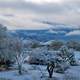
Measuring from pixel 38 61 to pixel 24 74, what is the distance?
8812 mm

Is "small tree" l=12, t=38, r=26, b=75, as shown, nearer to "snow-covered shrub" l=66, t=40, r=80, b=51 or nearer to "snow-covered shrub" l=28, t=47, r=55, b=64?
"snow-covered shrub" l=28, t=47, r=55, b=64

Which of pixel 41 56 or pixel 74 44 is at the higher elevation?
pixel 74 44

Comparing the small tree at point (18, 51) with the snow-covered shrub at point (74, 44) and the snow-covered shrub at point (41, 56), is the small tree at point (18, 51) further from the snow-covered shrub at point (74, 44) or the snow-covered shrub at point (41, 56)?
the snow-covered shrub at point (74, 44)

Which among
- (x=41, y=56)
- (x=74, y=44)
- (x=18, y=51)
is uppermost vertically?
(x=74, y=44)

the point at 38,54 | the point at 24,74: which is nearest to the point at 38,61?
the point at 38,54

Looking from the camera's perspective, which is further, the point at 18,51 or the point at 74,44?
the point at 74,44

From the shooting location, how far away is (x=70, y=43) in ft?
236

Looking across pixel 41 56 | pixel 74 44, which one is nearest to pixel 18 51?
pixel 41 56

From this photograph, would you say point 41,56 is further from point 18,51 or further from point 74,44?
point 74,44

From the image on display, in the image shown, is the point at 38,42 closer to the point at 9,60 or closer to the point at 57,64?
the point at 9,60

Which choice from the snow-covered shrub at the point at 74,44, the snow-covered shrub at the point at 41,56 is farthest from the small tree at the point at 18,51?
the snow-covered shrub at the point at 74,44

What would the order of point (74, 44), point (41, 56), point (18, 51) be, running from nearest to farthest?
1. point (41, 56)
2. point (18, 51)
3. point (74, 44)

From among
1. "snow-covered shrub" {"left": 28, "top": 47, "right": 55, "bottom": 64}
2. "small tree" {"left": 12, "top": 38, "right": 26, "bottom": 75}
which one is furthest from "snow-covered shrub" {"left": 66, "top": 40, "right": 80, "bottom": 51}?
"small tree" {"left": 12, "top": 38, "right": 26, "bottom": 75}

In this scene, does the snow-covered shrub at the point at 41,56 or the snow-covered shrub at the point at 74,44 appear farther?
the snow-covered shrub at the point at 74,44
